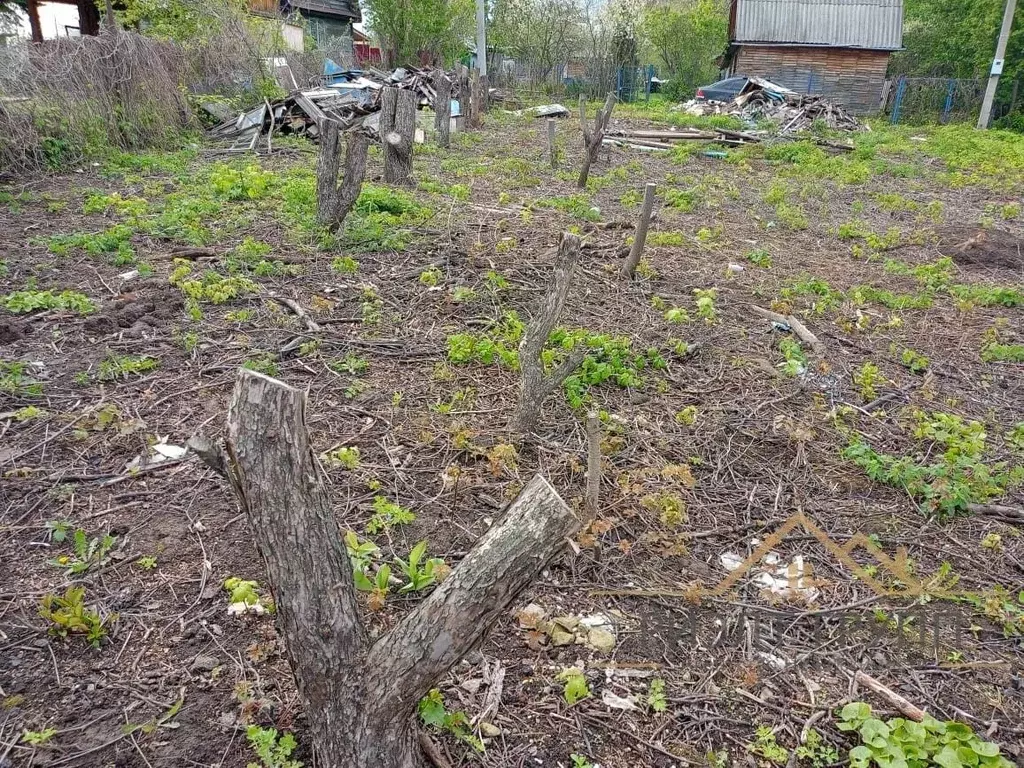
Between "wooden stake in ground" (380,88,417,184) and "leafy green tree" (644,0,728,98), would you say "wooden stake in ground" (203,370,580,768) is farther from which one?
"leafy green tree" (644,0,728,98)

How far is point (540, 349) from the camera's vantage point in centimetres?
391

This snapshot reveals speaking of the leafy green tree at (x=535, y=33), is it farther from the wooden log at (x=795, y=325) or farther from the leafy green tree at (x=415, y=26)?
the wooden log at (x=795, y=325)

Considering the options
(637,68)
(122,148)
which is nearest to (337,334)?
(122,148)

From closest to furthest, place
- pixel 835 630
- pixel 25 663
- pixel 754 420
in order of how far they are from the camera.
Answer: pixel 25 663 → pixel 835 630 → pixel 754 420

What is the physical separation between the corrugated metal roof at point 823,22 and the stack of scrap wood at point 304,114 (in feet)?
51.7

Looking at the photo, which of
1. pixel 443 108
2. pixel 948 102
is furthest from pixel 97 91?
pixel 948 102

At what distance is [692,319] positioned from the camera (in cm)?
586

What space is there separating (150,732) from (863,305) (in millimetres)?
6516

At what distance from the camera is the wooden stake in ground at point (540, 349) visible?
12.6 feet

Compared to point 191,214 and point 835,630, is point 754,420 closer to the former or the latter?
point 835,630

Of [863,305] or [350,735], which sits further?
[863,305]

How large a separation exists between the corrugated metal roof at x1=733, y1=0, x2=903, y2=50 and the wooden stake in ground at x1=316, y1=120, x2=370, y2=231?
76.1 ft

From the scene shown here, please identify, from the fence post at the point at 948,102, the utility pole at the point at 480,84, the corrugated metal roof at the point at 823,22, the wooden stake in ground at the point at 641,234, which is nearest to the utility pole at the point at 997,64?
the fence post at the point at 948,102

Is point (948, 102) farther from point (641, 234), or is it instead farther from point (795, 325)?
point (795, 325)
